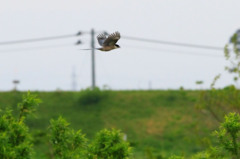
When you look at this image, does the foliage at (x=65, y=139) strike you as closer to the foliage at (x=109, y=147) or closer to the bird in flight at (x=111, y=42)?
the foliage at (x=109, y=147)

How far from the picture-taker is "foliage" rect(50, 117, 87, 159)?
12180 mm

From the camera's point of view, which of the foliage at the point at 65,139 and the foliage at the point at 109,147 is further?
the foliage at the point at 65,139

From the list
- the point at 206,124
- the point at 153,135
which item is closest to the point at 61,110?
the point at 153,135

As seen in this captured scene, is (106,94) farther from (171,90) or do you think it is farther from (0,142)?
(0,142)

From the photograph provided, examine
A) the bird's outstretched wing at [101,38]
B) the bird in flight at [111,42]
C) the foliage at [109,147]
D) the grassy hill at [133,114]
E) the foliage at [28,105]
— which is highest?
the grassy hill at [133,114]

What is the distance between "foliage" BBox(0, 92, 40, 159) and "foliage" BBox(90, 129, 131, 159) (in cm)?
141

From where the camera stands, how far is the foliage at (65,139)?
40.0ft

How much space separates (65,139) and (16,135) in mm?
1172

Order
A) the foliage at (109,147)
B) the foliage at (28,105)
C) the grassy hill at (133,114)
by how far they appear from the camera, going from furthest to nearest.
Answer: the grassy hill at (133,114)
the foliage at (28,105)
the foliage at (109,147)

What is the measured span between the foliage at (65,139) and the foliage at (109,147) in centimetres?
57

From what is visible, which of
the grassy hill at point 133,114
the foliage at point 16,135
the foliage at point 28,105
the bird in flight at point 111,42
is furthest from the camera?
the grassy hill at point 133,114

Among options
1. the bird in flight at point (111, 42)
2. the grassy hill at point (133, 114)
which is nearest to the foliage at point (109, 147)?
the bird in flight at point (111, 42)

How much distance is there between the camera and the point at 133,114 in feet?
143

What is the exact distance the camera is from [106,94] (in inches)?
1832
